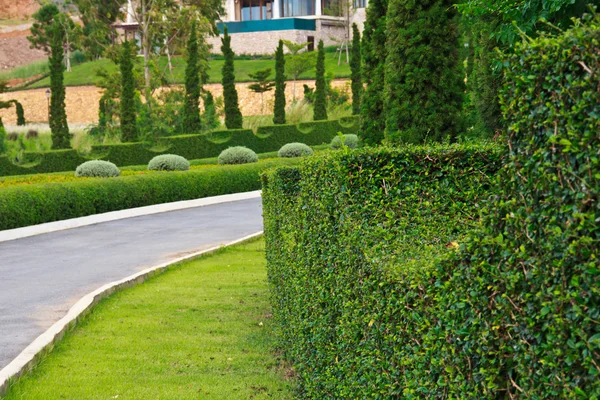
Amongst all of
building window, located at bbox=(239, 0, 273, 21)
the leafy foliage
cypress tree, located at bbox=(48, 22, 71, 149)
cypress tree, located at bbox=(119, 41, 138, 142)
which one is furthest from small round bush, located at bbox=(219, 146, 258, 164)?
building window, located at bbox=(239, 0, 273, 21)

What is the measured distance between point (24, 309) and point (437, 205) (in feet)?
22.2

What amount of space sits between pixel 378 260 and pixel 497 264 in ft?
3.75

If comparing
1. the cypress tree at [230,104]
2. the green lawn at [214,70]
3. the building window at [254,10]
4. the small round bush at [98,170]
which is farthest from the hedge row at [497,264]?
the building window at [254,10]

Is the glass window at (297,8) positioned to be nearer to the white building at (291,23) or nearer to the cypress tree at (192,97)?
the white building at (291,23)

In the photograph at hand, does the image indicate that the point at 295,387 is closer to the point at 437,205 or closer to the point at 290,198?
the point at 290,198

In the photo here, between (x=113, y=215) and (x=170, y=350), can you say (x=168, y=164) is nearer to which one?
(x=113, y=215)

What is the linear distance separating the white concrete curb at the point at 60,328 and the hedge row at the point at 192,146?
15.9 m

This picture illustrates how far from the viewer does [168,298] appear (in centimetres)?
1053

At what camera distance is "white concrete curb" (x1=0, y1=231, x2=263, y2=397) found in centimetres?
674

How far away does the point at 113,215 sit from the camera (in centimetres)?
1972

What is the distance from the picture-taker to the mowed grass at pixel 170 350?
662 cm

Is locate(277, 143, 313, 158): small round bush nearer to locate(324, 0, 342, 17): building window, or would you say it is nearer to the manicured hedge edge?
the manicured hedge edge

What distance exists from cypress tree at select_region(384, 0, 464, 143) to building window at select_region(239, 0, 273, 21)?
67.5m

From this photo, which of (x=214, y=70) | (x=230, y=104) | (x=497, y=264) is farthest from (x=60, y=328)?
(x=214, y=70)
